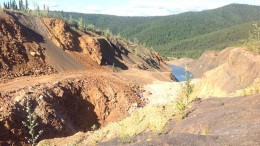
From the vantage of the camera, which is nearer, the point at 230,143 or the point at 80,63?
the point at 230,143

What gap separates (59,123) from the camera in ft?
74.8

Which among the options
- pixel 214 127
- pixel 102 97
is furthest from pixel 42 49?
pixel 214 127

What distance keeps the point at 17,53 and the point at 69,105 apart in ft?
30.5

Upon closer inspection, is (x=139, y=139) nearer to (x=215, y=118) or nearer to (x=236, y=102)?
(x=215, y=118)

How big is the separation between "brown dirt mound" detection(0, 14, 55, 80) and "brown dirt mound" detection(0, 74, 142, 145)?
4.63 meters

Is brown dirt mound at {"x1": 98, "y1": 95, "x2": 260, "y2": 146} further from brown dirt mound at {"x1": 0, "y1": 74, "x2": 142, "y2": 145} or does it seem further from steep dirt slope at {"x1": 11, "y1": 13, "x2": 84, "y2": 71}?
steep dirt slope at {"x1": 11, "y1": 13, "x2": 84, "y2": 71}

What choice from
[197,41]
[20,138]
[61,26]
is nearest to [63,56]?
[61,26]

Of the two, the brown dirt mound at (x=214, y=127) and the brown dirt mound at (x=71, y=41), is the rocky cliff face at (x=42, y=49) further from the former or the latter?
the brown dirt mound at (x=214, y=127)

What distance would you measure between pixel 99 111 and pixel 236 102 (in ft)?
54.2

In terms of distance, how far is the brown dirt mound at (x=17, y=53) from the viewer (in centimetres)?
3073

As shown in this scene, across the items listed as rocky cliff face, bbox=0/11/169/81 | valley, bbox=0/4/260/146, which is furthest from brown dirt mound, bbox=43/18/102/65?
valley, bbox=0/4/260/146

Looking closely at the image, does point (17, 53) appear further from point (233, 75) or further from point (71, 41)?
point (233, 75)

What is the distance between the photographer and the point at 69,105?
86.4ft

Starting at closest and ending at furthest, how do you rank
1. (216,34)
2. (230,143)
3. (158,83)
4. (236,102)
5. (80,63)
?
(230,143)
(236,102)
(158,83)
(80,63)
(216,34)
